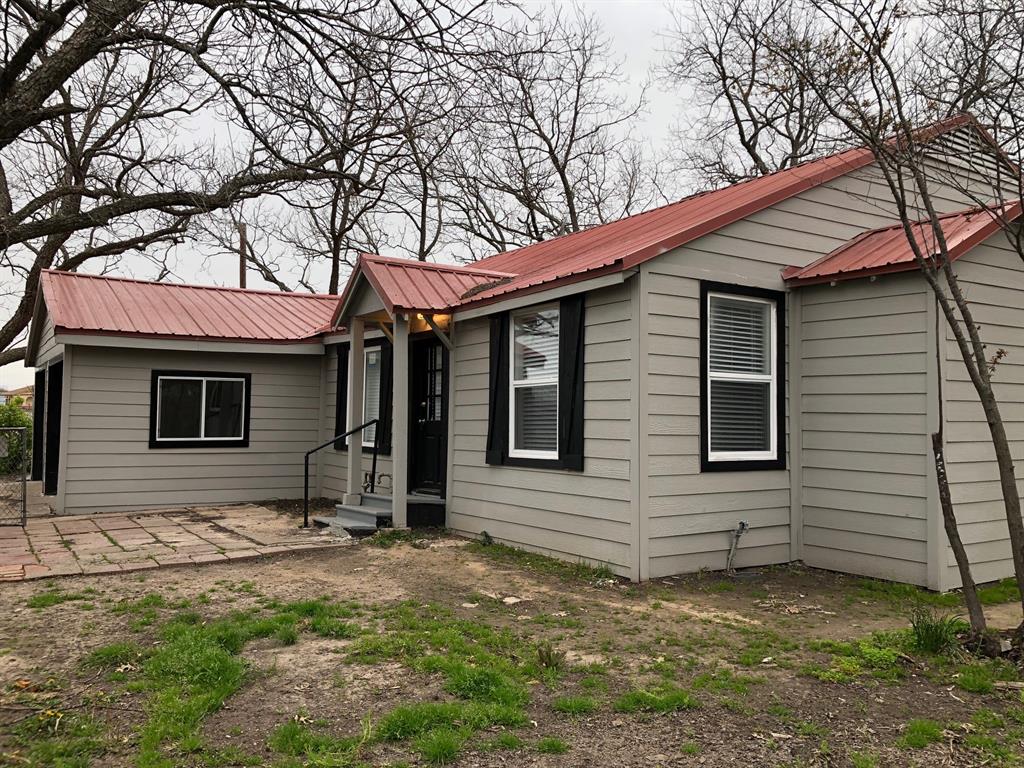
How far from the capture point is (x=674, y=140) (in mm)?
22406

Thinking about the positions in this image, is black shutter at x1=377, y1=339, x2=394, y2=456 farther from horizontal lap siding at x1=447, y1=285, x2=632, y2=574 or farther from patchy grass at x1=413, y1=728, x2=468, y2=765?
patchy grass at x1=413, y1=728, x2=468, y2=765

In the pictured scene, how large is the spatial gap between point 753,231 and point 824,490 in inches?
97.1

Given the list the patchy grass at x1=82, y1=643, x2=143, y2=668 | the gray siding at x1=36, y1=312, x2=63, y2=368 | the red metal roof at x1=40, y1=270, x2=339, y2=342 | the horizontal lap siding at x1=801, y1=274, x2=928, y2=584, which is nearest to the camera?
the patchy grass at x1=82, y1=643, x2=143, y2=668

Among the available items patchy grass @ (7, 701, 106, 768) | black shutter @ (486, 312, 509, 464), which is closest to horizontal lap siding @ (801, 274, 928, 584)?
black shutter @ (486, 312, 509, 464)

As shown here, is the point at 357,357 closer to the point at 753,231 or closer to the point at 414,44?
the point at 414,44

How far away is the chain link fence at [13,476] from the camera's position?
388 inches

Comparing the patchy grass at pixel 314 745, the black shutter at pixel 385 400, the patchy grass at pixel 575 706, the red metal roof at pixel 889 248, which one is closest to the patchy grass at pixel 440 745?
the patchy grass at pixel 314 745

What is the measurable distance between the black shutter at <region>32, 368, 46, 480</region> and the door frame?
8.29m

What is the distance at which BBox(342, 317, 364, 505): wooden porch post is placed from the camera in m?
10.1

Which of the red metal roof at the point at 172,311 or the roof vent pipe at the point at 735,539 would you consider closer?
the roof vent pipe at the point at 735,539

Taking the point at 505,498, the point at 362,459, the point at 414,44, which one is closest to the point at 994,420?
the point at 505,498

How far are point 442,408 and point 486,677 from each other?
5859 millimetres

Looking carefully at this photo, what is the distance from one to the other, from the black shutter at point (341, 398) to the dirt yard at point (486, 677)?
5.56m

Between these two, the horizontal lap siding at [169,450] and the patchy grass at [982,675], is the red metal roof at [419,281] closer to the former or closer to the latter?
the horizontal lap siding at [169,450]
